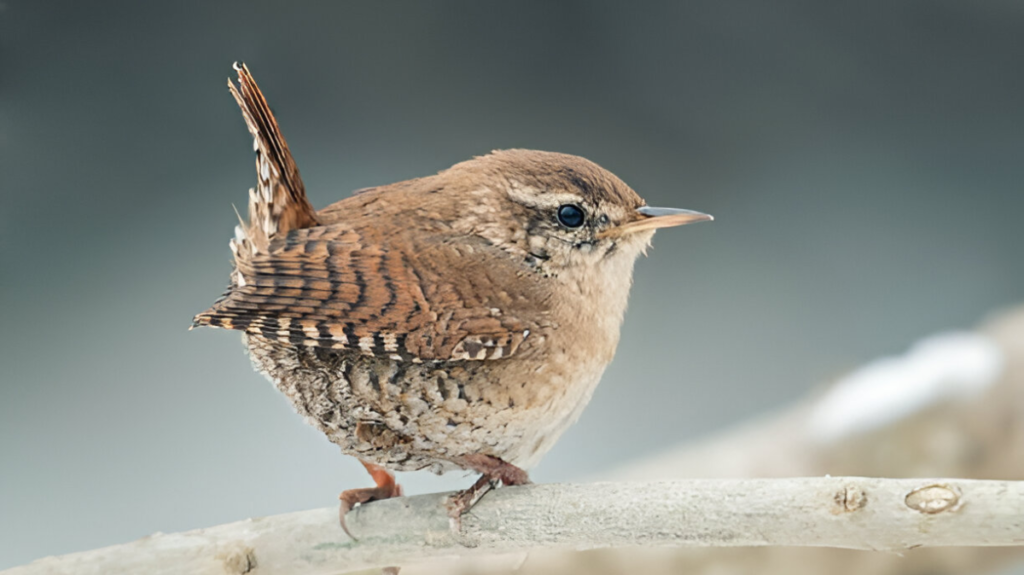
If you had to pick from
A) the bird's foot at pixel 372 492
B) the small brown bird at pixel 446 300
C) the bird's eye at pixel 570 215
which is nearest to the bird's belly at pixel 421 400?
the small brown bird at pixel 446 300

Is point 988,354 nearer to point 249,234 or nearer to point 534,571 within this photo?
point 534,571

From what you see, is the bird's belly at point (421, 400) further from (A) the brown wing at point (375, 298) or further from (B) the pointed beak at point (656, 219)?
(B) the pointed beak at point (656, 219)

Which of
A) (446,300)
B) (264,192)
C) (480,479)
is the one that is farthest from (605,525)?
(264,192)

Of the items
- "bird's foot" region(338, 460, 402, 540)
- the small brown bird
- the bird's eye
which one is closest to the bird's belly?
the small brown bird

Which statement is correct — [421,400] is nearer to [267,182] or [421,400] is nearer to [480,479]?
[480,479]

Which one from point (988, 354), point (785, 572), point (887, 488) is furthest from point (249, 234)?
point (988, 354)

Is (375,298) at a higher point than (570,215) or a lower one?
lower

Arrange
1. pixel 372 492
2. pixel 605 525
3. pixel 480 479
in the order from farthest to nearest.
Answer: pixel 372 492 → pixel 480 479 → pixel 605 525

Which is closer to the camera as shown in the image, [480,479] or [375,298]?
[375,298]
